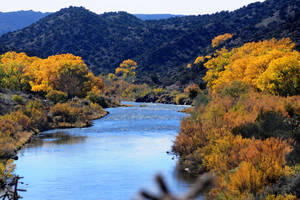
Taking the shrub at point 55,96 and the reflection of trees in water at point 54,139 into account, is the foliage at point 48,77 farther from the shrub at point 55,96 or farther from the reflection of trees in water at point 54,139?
the reflection of trees in water at point 54,139

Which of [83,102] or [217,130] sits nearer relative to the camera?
[217,130]

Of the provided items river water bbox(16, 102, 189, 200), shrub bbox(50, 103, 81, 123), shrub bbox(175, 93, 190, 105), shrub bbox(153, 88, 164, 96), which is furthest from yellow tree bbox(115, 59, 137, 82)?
river water bbox(16, 102, 189, 200)

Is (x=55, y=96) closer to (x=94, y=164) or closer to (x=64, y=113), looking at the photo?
(x=64, y=113)

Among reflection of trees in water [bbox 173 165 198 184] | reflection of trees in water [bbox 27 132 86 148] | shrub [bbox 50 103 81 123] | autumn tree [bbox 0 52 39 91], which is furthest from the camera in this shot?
autumn tree [bbox 0 52 39 91]

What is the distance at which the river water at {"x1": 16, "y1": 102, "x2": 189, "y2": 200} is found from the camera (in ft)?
76.3

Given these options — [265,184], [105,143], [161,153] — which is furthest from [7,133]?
[265,184]

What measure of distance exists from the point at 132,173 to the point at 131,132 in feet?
75.0

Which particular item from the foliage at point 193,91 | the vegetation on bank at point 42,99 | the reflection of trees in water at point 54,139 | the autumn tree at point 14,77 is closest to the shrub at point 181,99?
the foliage at point 193,91

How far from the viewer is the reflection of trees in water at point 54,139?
41.7 meters

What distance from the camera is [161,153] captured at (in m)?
34.9

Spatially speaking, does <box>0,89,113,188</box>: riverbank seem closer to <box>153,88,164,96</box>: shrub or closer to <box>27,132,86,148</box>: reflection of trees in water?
<box>27,132,86,148</box>: reflection of trees in water

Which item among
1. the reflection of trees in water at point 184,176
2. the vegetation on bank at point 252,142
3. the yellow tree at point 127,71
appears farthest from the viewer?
the yellow tree at point 127,71

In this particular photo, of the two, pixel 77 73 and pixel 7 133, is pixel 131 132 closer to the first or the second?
pixel 7 133

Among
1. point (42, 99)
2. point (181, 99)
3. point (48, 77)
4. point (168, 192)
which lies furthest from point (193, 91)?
point (168, 192)
